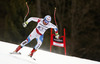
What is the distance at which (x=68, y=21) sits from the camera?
14.9 ft

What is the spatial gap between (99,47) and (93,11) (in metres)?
1.17

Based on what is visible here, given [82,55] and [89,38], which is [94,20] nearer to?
[89,38]

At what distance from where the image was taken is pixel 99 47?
477 centimetres

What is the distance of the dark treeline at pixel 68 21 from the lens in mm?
4199

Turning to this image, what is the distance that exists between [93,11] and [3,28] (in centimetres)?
285

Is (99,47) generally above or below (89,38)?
below

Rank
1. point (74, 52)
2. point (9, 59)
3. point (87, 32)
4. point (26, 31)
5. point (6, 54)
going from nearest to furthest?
point (9, 59) < point (6, 54) < point (26, 31) < point (87, 32) < point (74, 52)

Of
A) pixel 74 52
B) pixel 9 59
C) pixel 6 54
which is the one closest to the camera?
pixel 9 59

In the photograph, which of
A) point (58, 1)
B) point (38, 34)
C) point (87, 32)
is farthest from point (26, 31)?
point (87, 32)

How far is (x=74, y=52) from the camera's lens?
4914 millimetres

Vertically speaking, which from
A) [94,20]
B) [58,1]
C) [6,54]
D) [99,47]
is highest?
[58,1]

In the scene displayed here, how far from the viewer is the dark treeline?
13.8 feet

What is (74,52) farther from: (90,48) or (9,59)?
(9,59)

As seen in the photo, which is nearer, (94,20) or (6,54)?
(6,54)
